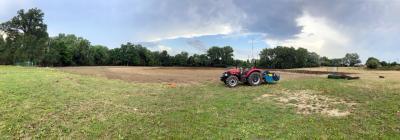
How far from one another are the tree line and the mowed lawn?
158 ft

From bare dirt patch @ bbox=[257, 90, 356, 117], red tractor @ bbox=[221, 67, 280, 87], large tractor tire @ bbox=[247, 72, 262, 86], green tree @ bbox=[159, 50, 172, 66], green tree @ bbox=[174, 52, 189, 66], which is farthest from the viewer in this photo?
green tree @ bbox=[159, 50, 172, 66]

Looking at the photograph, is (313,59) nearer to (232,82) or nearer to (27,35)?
(27,35)

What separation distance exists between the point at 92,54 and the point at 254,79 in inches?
3088

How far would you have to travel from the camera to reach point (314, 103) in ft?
36.4

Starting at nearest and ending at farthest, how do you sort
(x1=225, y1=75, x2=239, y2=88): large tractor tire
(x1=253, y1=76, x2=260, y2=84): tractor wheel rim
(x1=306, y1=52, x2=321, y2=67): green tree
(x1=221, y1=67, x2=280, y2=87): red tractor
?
(x1=225, y1=75, x2=239, y2=88): large tractor tire
(x1=221, y1=67, x2=280, y2=87): red tractor
(x1=253, y1=76, x2=260, y2=84): tractor wheel rim
(x1=306, y1=52, x2=321, y2=67): green tree

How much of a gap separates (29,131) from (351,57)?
96.2 m

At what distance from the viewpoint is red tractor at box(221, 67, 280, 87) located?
17.4 meters

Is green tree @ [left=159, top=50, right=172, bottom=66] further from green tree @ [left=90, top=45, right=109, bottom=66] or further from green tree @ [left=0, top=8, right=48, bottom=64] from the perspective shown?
green tree @ [left=0, top=8, right=48, bottom=64]

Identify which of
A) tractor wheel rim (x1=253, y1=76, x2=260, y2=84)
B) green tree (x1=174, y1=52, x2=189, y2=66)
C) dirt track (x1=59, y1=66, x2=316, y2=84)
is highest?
green tree (x1=174, y1=52, x2=189, y2=66)

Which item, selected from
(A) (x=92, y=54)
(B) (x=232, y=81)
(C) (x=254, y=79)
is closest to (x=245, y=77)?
(C) (x=254, y=79)

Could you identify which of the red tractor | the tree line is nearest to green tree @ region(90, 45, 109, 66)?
the tree line

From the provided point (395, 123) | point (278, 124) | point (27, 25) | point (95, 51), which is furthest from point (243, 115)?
point (95, 51)

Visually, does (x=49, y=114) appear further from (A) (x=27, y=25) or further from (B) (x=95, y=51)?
(B) (x=95, y=51)

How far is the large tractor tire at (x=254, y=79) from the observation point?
17644 mm
